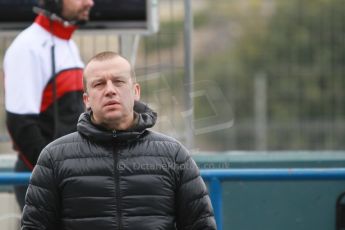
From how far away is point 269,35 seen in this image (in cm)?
1631

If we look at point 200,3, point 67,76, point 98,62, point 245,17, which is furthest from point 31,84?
point 200,3

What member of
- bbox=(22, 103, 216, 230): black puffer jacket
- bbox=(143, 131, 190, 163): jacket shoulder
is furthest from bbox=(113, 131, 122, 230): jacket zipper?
bbox=(143, 131, 190, 163): jacket shoulder

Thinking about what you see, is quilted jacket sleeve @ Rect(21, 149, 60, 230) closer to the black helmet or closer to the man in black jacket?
the man in black jacket

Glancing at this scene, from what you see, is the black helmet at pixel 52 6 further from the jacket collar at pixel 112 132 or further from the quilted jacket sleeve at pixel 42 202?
the quilted jacket sleeve at pixel 42 202

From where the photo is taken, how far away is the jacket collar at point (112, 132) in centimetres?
431

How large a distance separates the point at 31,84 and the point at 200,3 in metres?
13.4

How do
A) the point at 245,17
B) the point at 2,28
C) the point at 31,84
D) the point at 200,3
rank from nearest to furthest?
1. the point at 31,84
2. the point at 2,28
3. the point at 245,17
4. the point at 200,3

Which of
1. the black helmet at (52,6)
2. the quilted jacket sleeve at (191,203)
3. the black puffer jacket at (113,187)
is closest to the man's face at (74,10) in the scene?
the black helmet at (52,6)

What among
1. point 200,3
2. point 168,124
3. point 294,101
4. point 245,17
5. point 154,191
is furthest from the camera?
point 200,3

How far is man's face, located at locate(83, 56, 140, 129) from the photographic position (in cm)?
435

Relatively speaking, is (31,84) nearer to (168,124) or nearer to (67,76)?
(67,76)

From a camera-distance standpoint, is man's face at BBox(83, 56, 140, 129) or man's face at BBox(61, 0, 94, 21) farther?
man's face at BBox(61, 0, 94, 21)

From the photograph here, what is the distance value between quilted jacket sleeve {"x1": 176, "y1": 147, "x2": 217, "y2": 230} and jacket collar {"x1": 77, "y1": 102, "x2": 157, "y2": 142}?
7.9 inches

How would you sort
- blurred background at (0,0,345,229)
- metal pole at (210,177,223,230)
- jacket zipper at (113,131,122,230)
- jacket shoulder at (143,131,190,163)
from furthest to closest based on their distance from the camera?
blurred background at (0,0,345,229) → metal pole at (210,177,223,230) → jacket shoulder at (143,131,190,163) → jacket zipper at (113,131,122,230)
